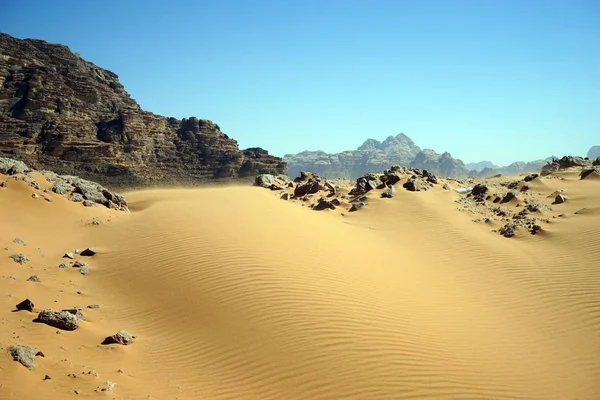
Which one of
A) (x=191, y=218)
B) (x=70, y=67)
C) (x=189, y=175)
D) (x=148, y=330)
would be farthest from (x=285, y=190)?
(x=70, y=67)

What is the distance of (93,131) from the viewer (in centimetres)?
5309

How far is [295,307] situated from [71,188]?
1200 cm

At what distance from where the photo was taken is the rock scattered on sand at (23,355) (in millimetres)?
4929

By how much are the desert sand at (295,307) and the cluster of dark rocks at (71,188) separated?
807 millimetres

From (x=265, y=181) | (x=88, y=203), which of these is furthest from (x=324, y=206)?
(x=88, y=203)

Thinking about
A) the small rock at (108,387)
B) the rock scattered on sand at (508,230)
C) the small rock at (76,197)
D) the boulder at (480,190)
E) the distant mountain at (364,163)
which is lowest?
the small rock at (108,387)

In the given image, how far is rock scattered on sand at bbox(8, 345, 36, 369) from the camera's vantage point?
4.93m

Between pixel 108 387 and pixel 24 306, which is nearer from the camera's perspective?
pixel 108 387

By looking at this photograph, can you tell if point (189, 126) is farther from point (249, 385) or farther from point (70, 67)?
point (249, 385)

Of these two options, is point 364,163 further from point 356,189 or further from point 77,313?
point 77,313

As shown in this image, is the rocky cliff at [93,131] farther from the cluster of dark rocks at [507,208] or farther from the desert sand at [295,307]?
the cluster of dark rocks at [507,208]

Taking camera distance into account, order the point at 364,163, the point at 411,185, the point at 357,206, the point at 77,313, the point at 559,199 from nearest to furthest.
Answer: the point at 77,313 → the point at 559,199 → the point at 357,206 → the point at 411,185 → the point at 364,163

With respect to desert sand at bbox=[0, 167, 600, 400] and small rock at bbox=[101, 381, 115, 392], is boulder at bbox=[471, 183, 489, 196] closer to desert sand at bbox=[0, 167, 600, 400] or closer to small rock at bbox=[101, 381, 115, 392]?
desert sand at bbox=[0, 167, 600, 400]

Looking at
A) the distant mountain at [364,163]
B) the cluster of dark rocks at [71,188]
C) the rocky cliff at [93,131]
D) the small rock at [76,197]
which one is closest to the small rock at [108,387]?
the cluster of dark rocks at [71,188]
